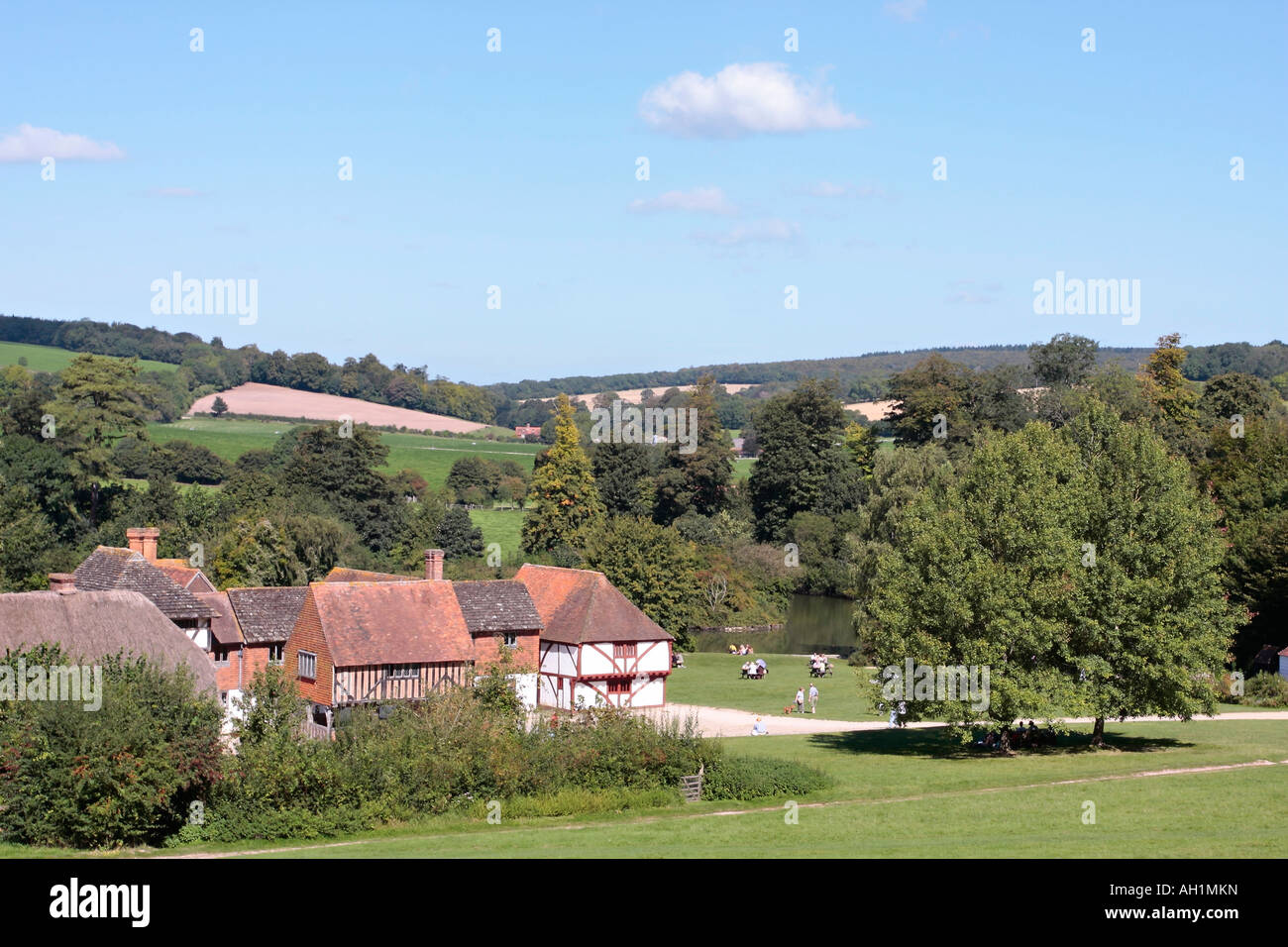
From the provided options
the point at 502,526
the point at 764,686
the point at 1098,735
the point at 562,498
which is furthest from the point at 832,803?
the point at 502,526

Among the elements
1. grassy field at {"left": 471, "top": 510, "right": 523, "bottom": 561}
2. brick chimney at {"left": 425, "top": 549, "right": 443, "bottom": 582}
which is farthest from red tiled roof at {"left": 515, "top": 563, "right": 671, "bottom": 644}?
grassy field at {"left": 471, "top": 510, "right": 523, "bottom": 561}

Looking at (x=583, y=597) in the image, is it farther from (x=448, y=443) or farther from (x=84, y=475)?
(x=448, y=443)

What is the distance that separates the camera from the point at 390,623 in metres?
42.2

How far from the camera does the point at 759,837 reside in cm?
2236

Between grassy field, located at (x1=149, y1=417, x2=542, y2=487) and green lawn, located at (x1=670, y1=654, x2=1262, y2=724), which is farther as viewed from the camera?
grassy field, located at (x1=149, y1=417, x2=542, y2=487)

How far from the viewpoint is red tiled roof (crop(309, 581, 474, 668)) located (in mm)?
40938

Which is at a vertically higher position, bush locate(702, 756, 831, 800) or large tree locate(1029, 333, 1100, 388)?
large tree locate(1029, 333, 1100, 388)

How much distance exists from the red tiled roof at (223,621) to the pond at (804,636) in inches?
1184

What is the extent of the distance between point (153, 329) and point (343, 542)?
118055 mm

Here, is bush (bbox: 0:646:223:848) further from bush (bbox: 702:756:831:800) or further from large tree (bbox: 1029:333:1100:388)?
large tree (bbox: 1029:333:1100:388)

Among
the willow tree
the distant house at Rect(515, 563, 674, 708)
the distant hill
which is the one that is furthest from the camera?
the distant hill

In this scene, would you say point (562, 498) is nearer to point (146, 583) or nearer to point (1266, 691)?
point (146, 583)

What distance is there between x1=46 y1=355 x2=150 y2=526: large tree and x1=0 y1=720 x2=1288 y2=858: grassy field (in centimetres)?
6372

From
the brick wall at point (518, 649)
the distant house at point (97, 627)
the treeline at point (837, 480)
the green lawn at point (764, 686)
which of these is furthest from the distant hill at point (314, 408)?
the distant house at point (97, 627)
